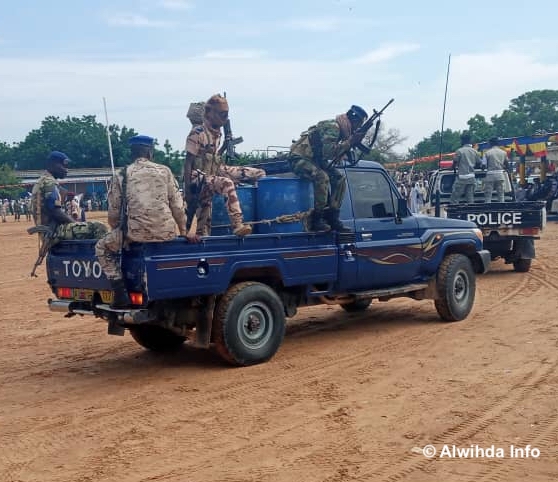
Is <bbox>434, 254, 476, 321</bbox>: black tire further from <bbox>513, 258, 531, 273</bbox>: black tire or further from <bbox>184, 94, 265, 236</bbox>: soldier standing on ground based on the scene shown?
<bbox>513, 258, 531, 273</bbox>: black tire

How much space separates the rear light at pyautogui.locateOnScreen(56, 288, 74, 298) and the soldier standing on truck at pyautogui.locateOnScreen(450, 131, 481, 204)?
967cm

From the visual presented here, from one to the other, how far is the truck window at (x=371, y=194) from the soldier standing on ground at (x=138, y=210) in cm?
247

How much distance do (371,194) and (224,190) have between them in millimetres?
2144

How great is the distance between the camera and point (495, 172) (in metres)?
15.0

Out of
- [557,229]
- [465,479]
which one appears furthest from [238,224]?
[557,229]

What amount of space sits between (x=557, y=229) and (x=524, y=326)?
16.1 meters

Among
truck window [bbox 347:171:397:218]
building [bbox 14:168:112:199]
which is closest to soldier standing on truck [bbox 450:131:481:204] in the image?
truck window [bbox 347:171:397:218]

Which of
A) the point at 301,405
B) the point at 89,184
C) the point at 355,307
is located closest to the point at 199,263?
the point at 301,405

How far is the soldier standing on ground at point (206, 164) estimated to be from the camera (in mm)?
7426

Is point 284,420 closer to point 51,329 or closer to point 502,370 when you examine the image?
point 502,370

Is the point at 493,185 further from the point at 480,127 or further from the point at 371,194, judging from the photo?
the point at 480,127

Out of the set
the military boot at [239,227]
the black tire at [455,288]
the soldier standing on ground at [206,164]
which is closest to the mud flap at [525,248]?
the black tire at [455,288]

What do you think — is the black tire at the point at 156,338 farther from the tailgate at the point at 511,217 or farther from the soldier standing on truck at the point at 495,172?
the soldier standing on truck at the point at 495,172

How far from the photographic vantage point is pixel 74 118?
7000 centimetres
